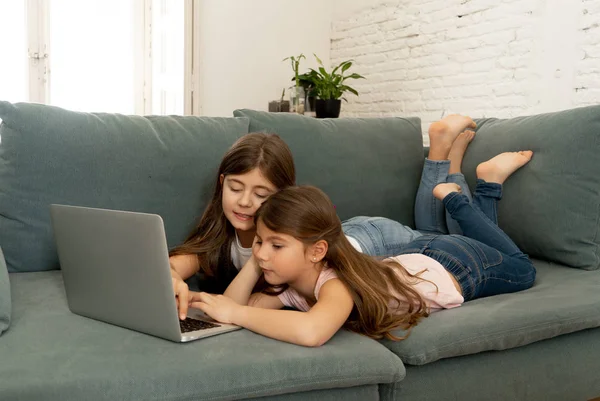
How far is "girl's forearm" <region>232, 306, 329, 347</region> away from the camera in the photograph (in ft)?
4.31

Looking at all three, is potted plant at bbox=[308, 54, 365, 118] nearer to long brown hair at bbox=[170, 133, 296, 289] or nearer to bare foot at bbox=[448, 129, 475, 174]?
bare foot at bbox=[448, 129, 475, 174]

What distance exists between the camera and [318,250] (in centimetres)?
151

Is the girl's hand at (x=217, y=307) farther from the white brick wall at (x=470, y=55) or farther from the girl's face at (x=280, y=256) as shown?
the white brick wall at (x=470, y=55)

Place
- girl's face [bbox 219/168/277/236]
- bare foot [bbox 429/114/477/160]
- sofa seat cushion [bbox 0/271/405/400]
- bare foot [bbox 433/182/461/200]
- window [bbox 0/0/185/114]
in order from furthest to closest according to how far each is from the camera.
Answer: window [bbox 0/0/185/114]
bare foot [bbox 429/114/477/160]
bare foot [bbox 433/182/461/200]
girl's face [bbox 219/168/277/236]
sofa seat cushion [bbox 0/271/405/400]

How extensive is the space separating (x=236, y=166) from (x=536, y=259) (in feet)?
3.65

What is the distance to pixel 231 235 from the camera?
1.86 meters

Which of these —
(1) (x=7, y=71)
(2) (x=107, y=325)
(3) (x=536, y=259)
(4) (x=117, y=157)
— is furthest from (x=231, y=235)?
(1) (x=7, y=71)

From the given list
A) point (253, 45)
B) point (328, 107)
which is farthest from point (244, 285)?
point (253, 45)

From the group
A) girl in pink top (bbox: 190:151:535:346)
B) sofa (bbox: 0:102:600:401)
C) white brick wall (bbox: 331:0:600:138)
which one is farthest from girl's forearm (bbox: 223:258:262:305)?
white brick wall (bbox: 331:0:600:138)

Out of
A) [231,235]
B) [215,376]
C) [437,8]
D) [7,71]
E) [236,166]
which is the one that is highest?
[437,8]

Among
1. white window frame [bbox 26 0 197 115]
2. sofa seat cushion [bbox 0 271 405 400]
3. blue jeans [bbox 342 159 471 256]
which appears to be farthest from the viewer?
white window frame [bbox 26 0 197 115]

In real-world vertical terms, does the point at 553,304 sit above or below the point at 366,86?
below

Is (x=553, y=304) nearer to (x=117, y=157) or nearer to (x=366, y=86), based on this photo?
(x=117, y=157)

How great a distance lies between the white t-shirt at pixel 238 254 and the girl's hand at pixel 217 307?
1.22 ft
